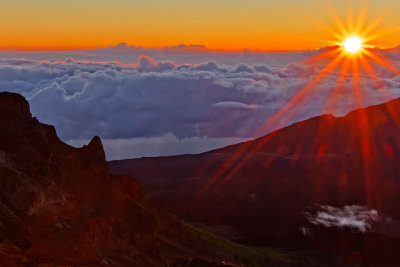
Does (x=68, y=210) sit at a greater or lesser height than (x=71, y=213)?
greater

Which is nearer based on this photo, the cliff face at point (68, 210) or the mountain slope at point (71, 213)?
the mountain slope at point (71, 213)

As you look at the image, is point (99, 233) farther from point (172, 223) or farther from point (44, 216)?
point (172, 223)

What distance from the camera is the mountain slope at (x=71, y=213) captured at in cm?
4247

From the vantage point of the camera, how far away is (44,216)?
170ft

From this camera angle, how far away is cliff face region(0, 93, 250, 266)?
4334cm

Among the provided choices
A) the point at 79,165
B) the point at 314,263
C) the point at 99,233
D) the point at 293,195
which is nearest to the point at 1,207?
the point at 99,233

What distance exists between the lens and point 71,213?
59.4 m

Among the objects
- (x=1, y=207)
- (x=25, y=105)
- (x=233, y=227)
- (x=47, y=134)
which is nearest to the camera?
(x=1, y=207)

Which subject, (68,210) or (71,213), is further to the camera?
(71,213)

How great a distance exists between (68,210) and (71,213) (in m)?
0.69

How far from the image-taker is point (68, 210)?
58.9 meters

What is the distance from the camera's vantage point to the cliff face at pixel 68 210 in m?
43.3

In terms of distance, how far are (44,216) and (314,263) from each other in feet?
265

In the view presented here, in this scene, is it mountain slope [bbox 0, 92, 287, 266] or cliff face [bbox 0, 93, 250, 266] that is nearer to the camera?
mountain slope [bbox 0, 92, 287, 266]
